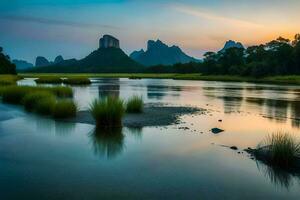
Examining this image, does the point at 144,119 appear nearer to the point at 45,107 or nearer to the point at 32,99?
the point at 45,107

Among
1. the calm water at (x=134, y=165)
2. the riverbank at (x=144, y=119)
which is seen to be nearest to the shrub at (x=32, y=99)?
the riverbank at (x=144, y=119)

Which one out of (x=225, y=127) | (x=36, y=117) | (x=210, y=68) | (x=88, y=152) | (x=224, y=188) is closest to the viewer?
(x=224, y=188)

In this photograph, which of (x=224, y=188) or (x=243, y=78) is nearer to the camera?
(x=224, y=188)

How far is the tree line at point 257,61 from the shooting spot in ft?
329

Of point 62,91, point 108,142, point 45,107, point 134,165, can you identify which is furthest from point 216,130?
point 62,91

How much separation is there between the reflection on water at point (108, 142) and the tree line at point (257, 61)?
9110 centimetres

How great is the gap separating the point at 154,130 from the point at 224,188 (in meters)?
9.42

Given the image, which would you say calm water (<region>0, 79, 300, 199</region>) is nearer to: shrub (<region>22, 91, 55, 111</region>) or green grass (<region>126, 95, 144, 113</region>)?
green grass (<region>126, 95, 144, 113</region>)

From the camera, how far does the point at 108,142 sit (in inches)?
619

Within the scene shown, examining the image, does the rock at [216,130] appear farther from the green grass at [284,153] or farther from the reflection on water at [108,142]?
the green grass at [284,153]

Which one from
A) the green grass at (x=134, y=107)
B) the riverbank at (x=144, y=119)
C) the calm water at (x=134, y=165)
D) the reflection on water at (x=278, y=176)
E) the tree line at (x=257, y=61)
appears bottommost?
the reflection on water at (x=278, y=176)

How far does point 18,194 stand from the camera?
8.91 metres

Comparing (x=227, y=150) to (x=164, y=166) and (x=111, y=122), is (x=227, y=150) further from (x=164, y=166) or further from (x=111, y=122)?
(x=111, y=122)

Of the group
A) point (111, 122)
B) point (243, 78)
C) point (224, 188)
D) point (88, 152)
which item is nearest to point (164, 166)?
Result: point (224, 188)
